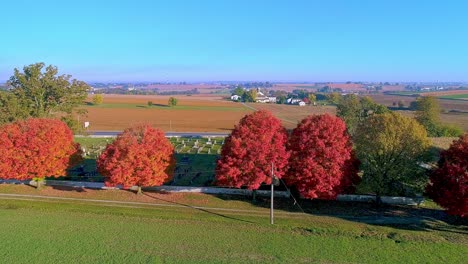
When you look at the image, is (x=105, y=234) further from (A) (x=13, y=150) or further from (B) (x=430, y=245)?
(B) (x=430, y=245)

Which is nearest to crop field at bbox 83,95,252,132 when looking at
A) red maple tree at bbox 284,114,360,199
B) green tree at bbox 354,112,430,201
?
red maple tree at bbox 284,114,360,199

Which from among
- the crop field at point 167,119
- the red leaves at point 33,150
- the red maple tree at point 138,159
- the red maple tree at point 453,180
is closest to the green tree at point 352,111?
the crop field at point 167,119

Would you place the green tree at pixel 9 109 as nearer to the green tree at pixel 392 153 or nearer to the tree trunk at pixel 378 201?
the green tree at pixel 392 153

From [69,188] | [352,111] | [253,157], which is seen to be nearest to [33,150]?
[69,188]

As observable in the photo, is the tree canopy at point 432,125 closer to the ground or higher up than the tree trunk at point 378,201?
higher up

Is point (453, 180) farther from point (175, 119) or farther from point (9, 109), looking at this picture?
point (175, 119)
